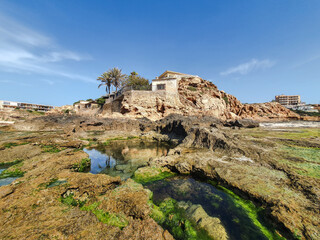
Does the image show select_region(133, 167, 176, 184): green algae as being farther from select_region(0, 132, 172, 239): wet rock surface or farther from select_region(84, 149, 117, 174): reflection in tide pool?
select_region(84, 149, 117, 174): reflection in tide pool

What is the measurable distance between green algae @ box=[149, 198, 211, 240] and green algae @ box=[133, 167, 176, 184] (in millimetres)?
1897

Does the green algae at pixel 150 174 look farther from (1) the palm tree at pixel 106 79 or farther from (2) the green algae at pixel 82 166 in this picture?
(1) the palm tree at pixel 106 79

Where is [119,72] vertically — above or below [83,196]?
above

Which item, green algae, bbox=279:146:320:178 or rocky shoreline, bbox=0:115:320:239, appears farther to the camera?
green algae, bbox=279:146:320:178

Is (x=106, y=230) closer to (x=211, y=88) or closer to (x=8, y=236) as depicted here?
(x=8, y=236)

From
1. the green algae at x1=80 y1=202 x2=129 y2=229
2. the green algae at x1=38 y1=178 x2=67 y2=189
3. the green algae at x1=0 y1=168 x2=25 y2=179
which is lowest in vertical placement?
the green algae at x1=0 y1=168 x2=25 y2=179

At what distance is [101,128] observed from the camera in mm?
22828

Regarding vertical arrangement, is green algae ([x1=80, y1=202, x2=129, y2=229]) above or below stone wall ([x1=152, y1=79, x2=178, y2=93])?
below

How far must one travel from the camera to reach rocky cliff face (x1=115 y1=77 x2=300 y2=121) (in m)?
32.8

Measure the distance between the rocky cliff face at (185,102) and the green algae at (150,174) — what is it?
84.8ft

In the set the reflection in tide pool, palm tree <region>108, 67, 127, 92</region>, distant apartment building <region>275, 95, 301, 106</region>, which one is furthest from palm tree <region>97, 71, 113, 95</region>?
distant apartment building <region>275, 95, 301, 106</region>

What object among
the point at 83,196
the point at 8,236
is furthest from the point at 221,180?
the point at 8,236

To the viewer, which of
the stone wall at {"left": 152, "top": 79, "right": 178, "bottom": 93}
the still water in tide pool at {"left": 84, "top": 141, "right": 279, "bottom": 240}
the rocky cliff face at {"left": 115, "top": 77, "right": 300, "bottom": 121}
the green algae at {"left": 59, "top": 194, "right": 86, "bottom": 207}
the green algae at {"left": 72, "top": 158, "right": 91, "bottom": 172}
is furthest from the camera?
the stone wall at {"left": 152, "top": 79, "right": 178, "bottom": 93}

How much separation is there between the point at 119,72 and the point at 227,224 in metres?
47.8
